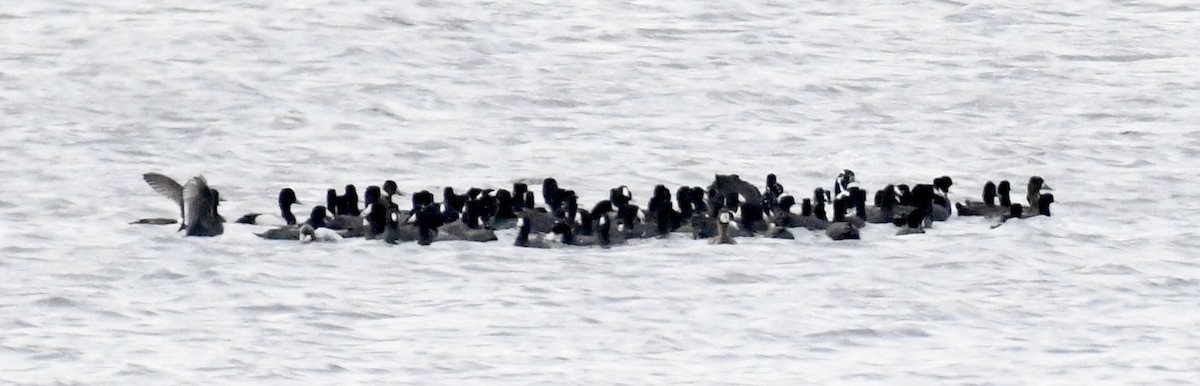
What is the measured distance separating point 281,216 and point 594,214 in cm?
321

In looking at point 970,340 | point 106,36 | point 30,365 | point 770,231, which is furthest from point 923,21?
point 30,365

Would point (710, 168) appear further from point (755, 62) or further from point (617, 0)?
point (617, 0)

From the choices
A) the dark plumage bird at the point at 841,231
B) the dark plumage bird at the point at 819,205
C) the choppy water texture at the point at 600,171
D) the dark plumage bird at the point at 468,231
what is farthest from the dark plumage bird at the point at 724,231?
the dark plumage bird at the point at 468,231

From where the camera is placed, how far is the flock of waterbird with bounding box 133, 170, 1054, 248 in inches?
945

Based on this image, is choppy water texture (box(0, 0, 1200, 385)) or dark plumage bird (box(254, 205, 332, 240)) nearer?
choppy water texture (box(0, 0, 1200, 385))

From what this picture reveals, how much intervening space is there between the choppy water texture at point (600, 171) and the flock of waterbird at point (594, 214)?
308 millimetres

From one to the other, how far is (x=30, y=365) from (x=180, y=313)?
2.10 m

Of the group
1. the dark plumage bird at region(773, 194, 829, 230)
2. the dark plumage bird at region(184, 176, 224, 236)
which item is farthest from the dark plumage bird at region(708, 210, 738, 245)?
the dark plumage bird at region(184, 176, 224, 236)

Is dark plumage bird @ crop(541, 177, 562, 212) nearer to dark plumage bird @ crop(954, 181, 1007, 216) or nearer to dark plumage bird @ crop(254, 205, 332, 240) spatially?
dark plumage bird @ crop(254, 205, 332, 240)

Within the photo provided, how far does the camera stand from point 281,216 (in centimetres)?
2520

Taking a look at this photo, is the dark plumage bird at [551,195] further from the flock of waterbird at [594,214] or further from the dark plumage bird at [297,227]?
the dark plumage bird at [297,227]

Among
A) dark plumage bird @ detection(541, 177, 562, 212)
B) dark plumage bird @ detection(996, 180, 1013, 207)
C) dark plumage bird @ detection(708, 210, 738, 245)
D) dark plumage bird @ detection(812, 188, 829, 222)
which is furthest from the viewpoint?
dark plumage bird @ detection(996, 180, 1013, 207)

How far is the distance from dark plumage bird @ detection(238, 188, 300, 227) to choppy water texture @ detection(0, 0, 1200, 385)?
24cm

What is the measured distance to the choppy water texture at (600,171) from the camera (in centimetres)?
1920
